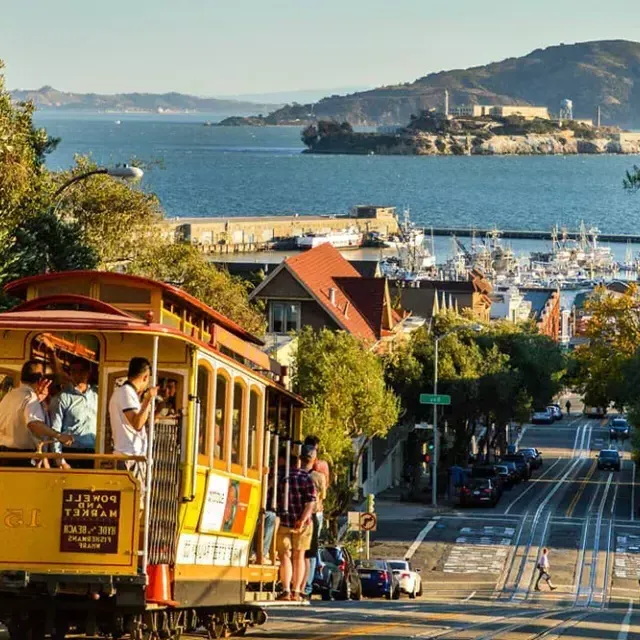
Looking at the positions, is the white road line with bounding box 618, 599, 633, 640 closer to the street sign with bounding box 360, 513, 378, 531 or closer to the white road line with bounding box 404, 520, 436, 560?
the street sign with bounding box 360, 513, 378, 531

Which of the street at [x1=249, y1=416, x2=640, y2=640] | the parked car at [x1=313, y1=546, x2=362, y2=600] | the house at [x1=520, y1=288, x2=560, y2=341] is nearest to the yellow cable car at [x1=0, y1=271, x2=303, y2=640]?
the street at [x1=249, y1=416, x2=640, y2=640]

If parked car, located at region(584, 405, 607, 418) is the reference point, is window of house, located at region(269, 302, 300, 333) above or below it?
above

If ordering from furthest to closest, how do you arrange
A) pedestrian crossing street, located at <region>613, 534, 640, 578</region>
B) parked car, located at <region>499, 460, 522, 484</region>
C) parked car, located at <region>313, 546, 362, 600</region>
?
parked car, located at <region>499, 460, 522, 484</region> < pedestrian crossing street, located at <region>613, 534, 640, 578</region> < parked car, located at <region>313, 546, 362, 600</region>

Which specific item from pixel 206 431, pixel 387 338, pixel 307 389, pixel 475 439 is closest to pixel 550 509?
→ pixel 387 338

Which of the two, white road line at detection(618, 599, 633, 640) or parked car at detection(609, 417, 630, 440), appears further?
parked car at detection(609, 417, 630, 440)

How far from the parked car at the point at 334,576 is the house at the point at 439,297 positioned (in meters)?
48.0

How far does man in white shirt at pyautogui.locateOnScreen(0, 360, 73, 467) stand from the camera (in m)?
15.0

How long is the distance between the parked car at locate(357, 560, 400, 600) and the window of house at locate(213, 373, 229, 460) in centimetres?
2359

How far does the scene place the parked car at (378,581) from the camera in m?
40.6

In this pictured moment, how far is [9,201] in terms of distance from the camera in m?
35.1

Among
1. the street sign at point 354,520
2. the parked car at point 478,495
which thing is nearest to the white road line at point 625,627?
the street sign at point 354,520

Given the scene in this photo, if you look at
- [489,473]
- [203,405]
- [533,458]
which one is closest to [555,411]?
[533,458]

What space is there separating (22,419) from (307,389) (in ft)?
137

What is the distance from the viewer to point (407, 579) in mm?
43219
